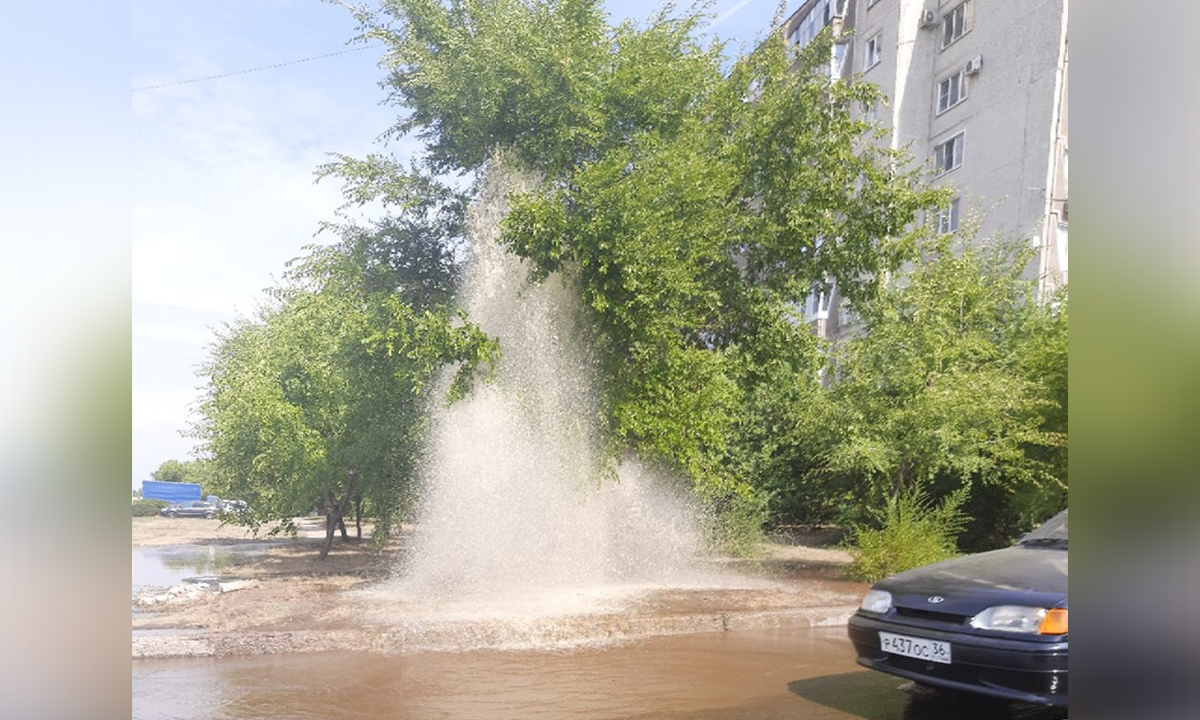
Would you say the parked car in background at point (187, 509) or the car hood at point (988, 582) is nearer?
the car hood at point (988, 582)

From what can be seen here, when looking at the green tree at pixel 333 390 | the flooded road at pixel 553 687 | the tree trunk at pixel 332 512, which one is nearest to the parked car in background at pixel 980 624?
the flooded road at pixel 553 687

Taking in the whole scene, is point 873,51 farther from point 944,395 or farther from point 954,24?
point 944,395

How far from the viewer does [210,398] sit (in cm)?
1332

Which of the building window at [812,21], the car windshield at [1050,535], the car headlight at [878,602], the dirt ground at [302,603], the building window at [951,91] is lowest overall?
the dirt ground at [302,603]

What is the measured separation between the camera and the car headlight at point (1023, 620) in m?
4.55

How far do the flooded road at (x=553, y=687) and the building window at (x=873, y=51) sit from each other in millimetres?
22007

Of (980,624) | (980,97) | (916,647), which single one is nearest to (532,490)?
(916,647)

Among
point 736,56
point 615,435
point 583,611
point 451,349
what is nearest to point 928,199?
point 736,56

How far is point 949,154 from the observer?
24656 millimetres

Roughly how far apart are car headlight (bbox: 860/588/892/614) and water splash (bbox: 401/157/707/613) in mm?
5850

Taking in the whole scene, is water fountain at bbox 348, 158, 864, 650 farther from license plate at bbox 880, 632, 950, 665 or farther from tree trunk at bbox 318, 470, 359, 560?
license plate at bbox 880, 632, 950, 665

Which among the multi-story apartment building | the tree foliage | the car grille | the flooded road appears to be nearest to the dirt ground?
the flooded road

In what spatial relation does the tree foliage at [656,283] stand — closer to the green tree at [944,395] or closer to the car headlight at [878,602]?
the green tree at [944,395]
